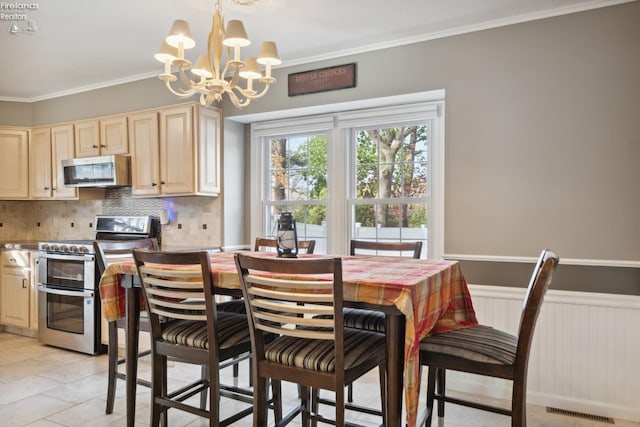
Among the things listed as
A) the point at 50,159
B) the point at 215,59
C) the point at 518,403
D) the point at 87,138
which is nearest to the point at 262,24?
the point at 215,59

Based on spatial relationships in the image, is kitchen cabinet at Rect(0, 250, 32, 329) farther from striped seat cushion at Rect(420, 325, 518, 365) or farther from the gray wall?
striped seat cushion at Rect(420, 325, 518, 365)

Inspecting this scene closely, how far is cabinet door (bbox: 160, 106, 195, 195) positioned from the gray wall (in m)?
1.72

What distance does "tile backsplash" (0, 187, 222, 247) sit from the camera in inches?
163

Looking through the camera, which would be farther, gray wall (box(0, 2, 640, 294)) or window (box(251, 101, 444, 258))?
window (box(251, 101, 444, 258))

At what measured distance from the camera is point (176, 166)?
3.89m

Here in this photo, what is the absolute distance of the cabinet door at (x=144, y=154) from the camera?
4.00 meters

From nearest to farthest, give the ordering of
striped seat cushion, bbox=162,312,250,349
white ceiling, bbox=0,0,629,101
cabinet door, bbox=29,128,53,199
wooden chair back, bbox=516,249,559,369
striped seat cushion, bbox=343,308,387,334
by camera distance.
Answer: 1. wooden chair back, bbox=516,249,559,369
2. striped seat cushion, bbox=162,312,250,349
3. striped seat cushion, bbox=343,308,387,334
4. white ceiling, bbox=0,0,629,101
5. cabinet door, bbox=29,128,53,199

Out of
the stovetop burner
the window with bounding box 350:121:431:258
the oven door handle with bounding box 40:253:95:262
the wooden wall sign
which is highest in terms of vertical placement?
the wooden wall sign

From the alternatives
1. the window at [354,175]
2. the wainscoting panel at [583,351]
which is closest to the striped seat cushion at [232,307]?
the window at [354,175]

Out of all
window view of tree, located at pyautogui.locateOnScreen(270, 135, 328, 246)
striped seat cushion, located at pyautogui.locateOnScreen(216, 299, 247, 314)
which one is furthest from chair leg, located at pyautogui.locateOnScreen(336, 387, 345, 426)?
window view of tree, located at pyautogui.locateOnScreen(270, 135, 328, 246)

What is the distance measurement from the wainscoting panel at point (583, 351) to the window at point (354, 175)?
89cm

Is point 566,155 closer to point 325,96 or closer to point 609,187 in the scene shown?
point 609,187

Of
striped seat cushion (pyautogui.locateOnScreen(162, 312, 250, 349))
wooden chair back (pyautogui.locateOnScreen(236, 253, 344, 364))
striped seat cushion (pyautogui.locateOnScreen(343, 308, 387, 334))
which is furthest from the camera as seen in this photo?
striped seat cushion (pyautogui.locateOnScreen(343, 308, 387, 334))

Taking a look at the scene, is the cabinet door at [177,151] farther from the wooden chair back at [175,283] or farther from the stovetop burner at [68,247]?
the wooden chair back at [175,283]
